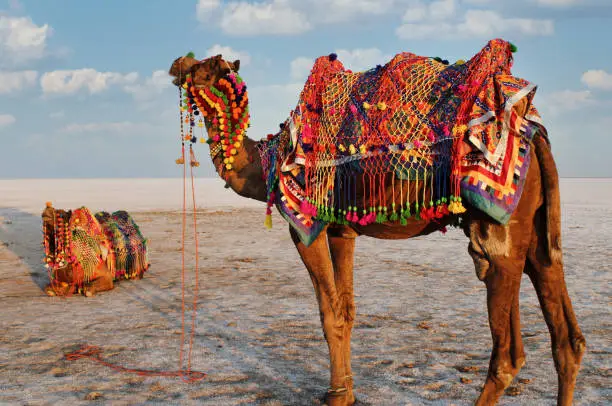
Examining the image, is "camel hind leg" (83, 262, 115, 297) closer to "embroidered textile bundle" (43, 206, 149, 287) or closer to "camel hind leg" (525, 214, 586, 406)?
"embroidered textile bundle" (43, 206, 149, 287)

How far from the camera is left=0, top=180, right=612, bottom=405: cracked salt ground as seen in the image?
5.46m

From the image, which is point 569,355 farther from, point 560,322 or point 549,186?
point 549,186

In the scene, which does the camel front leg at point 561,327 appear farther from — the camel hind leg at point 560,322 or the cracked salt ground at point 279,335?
the cracked salt ground at point 279,335

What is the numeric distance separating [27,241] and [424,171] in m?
15.8

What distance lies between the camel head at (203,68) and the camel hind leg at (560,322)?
2.95m

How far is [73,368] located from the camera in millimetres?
6227

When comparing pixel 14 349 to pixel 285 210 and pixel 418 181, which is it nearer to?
pixel 285 210

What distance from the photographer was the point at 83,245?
9953 millimetres

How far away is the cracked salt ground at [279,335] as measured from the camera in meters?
5.46

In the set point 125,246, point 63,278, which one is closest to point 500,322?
point 63,278

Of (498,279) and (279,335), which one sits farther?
(279,335)

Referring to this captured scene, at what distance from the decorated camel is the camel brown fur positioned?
589 centimetres

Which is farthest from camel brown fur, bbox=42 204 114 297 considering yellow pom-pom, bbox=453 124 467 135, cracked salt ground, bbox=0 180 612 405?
yellow pom-pom, bbox=453 124 467 135

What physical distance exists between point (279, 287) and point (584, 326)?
5084 millimetres
